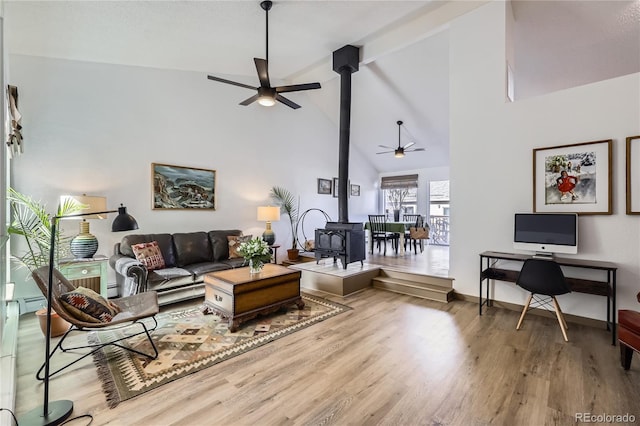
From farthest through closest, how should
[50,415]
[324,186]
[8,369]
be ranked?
[324,186] < [8,369] < [50,415]

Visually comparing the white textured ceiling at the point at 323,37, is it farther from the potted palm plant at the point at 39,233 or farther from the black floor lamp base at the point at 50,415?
the black floor lamp base at the point at 50,415

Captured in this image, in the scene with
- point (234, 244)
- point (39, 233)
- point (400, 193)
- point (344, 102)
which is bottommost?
point (234, 244)

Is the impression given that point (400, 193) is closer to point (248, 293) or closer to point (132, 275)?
point (248, 293)

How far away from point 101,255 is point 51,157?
1.39 m

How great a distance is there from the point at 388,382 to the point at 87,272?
3.58 metres

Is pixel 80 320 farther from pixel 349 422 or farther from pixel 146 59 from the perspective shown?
pixel 146 59

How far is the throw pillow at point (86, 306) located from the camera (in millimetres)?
2236

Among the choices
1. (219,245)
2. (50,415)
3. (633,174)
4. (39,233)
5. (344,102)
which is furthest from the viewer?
(344,102)

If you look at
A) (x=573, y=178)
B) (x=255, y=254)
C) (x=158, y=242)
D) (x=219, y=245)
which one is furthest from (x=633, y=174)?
(x=158, y=242)

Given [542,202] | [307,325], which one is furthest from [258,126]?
[542,202]

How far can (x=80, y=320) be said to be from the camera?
7.30 ft

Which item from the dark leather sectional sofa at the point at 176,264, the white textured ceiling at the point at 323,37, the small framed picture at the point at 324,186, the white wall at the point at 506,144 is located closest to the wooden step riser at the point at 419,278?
the white wall at the point at 506,144

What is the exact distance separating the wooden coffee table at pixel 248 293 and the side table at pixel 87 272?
1265 mm

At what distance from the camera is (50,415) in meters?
1.70
